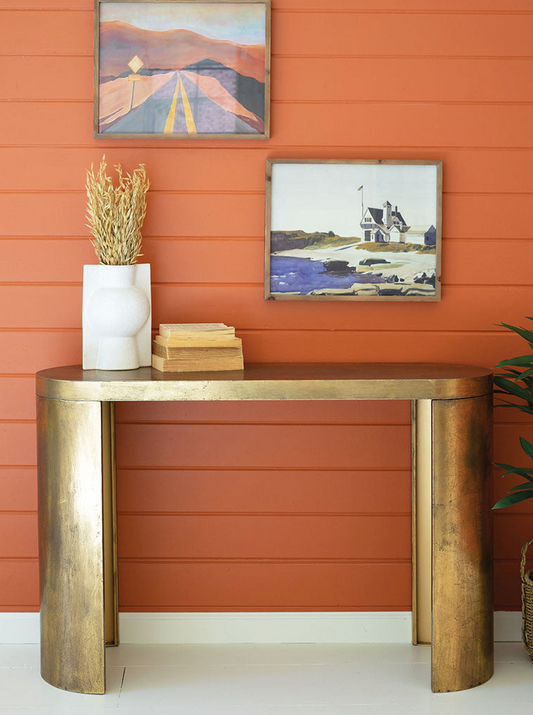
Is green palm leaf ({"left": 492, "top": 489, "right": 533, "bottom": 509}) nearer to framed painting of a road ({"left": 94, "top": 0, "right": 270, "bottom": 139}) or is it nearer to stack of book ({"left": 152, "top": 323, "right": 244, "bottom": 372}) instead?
stack of book ({"left": 152, "top": 323, "right": 244, "bottom": 372})

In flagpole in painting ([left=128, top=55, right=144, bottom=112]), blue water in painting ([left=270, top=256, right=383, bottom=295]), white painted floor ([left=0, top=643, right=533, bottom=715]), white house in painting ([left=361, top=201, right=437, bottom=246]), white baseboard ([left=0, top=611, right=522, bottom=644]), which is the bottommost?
white painted floor ([left=0, top=643, right=533, bottom=715])

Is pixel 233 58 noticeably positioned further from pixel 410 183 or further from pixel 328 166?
pixel 410 183

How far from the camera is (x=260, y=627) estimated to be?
111 inches

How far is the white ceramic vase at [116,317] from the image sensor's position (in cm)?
250

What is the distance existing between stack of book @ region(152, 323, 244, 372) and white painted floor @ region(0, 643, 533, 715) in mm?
981

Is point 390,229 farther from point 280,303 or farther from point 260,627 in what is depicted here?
point 260,627

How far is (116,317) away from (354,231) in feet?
2.85

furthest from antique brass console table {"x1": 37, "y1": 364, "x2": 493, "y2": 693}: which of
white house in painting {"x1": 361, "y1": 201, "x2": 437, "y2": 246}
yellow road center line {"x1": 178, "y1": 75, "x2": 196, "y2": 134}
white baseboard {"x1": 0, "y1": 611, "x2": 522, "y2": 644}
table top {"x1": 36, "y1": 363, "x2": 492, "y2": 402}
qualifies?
yellow road center line {"x1": 178, "y1": 75, "x2": 196, "y2": 134}

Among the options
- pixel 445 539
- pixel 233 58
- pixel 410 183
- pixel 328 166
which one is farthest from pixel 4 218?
pixel 445 539

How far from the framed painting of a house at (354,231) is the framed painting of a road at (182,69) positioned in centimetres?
26

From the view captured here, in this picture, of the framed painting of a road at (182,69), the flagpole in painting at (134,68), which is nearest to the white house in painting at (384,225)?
the framed painting of a road at (182,69)

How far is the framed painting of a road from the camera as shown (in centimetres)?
268

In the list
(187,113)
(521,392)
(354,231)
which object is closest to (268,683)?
(521,392)

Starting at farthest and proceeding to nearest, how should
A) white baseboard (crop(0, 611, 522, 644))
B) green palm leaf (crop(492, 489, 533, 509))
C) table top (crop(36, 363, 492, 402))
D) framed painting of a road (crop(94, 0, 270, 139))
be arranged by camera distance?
white baseboard (crop(0, 611, 522, 644))
framed painting of a road (crop(94, 0, 270, 139))
green palm leaf (crop(492, 489, 533, 509))
table top (crop(36, 363, 492, 402))
